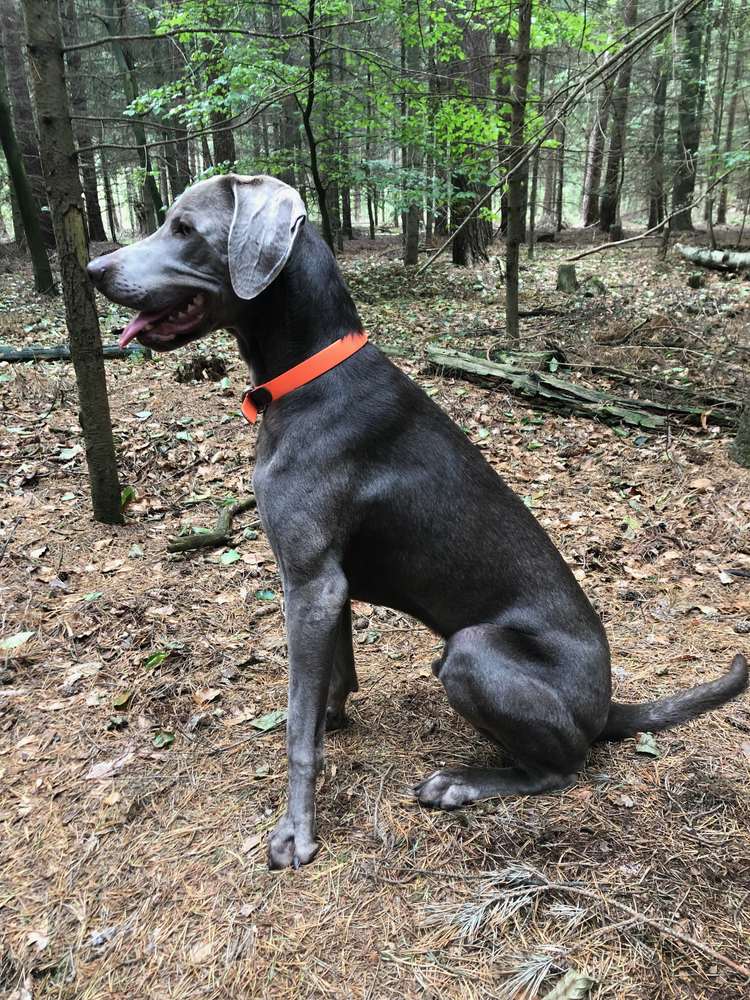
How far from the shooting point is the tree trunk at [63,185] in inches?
160

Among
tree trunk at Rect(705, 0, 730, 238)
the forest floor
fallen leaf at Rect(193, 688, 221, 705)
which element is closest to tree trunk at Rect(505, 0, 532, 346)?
tree trunk at Rect(705, 0, 730, 238)

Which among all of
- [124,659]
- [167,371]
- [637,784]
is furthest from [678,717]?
[167,371]

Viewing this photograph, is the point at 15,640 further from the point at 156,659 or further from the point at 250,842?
the point at 250,842

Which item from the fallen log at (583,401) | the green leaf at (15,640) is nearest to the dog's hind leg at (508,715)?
the green leaf at (15,640)

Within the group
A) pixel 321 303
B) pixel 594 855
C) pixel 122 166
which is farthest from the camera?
pixel 122 166

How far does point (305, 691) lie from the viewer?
2588mm

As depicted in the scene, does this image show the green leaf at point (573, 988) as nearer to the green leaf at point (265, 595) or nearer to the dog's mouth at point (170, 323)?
the dog's mouth at point (170, 323)

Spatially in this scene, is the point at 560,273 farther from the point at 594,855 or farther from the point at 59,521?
the point at 594,855

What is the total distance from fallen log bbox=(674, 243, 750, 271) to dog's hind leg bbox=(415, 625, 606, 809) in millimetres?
14735

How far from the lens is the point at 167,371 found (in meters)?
8.66

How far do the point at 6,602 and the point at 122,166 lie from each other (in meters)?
20.8

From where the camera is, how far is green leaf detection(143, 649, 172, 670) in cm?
376

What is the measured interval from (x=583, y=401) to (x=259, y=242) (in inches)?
226

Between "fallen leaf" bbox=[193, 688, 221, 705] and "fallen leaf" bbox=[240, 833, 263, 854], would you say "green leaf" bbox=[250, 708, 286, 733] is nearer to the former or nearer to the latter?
"fallen leaf" bbox=[193, 688, 221, 705]
